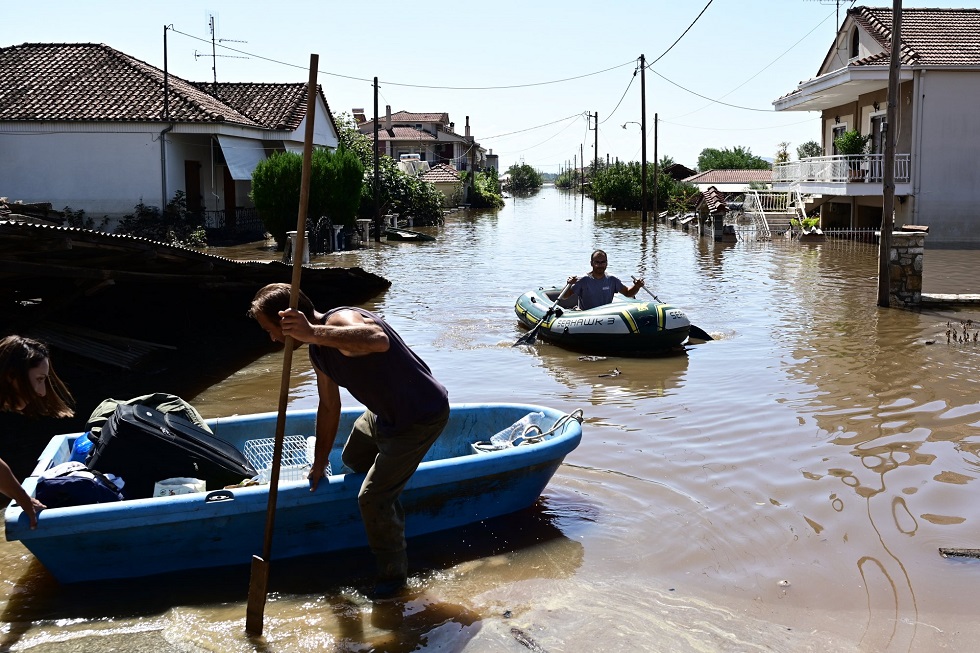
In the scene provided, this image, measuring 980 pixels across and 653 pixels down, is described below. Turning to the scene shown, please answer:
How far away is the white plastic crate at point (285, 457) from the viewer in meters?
6.73

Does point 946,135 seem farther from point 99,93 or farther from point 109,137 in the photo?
point 99,93

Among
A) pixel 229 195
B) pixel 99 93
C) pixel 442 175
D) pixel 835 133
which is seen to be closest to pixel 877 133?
pixel 835 133

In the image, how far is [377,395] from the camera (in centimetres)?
525

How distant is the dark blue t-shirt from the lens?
517 cm

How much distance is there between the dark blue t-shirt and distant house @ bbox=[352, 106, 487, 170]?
2518 inches

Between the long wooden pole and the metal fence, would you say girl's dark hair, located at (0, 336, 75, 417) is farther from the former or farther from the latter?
the metal fence

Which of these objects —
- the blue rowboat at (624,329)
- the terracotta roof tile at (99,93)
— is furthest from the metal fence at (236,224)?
the blue rowboat at (624,329)

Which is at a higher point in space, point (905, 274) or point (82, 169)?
point (82, 169)

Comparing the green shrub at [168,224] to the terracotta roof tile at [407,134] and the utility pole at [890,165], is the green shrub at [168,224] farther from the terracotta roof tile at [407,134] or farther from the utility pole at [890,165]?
the terracotta roof tile at [407,134]

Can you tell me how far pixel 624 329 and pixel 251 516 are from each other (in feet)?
24.1

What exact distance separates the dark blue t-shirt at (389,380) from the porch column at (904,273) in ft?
40.6

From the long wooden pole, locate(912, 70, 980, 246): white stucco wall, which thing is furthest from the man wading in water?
locate(912, 70, 980, 246): white stucco wall

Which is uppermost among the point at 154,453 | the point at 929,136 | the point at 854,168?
the point at 929,136

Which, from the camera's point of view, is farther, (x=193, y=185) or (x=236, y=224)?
(x=236, y=224)
